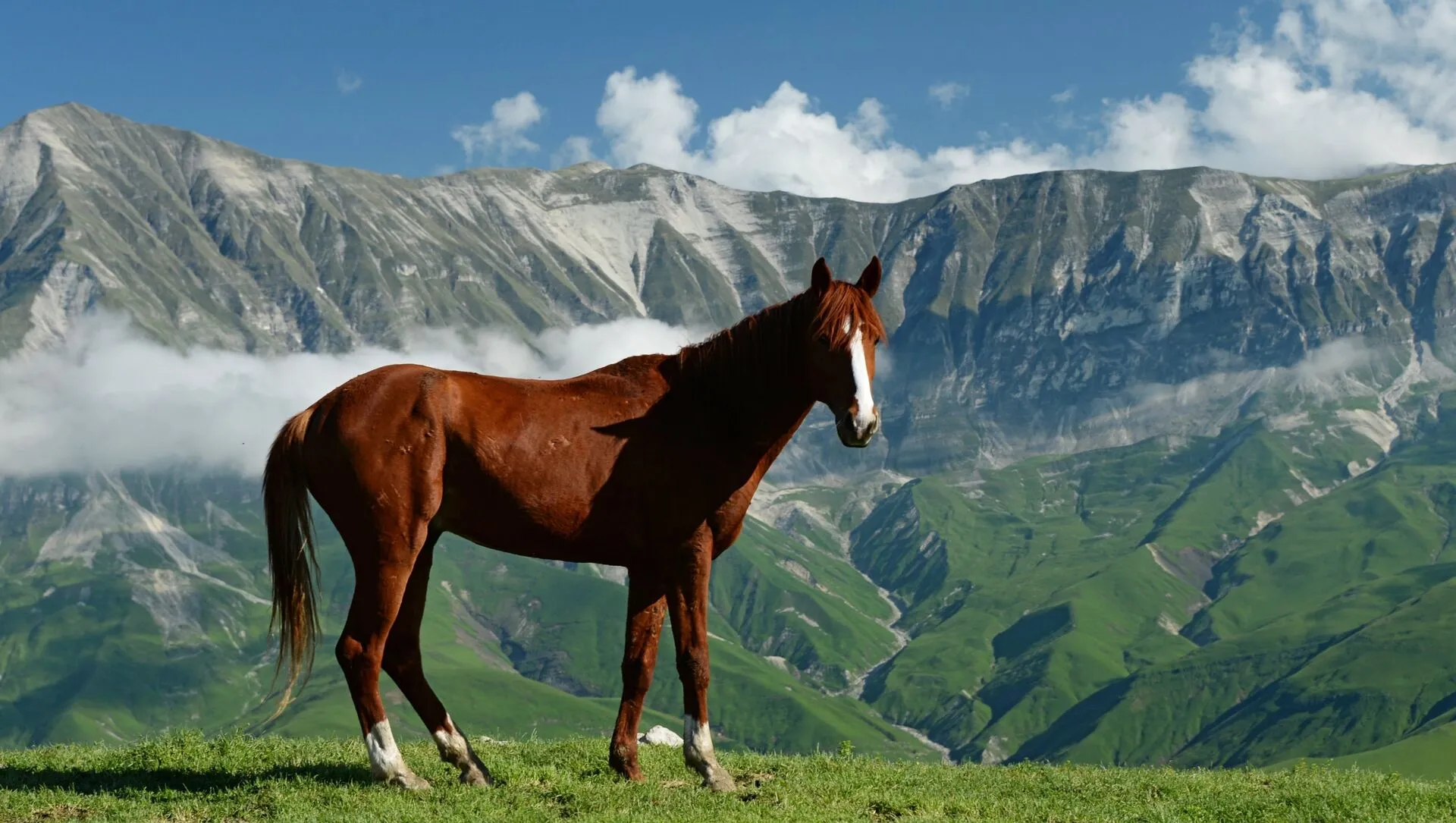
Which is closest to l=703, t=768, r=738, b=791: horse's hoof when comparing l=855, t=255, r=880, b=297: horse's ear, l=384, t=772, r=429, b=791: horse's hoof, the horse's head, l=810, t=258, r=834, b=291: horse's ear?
l=384, t=772, r=429, b=791: horse's hoof

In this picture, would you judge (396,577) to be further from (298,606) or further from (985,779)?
(985,779)

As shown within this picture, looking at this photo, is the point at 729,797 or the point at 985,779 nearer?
the point at 729,797

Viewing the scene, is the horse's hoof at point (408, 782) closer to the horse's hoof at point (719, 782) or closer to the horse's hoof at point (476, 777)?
the horse's hoof at point (476, 777)

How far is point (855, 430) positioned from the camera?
44.1ft

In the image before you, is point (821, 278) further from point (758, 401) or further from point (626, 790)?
point (626, 790)

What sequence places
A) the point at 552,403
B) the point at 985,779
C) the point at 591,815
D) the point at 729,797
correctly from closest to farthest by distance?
the point at 591,815, the point at 729,797, the point at 552,403, the point at 985,779

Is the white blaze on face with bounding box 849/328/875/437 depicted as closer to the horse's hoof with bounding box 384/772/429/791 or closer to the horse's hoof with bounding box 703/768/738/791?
the horse's hoof with bounding box 703/768/738/791

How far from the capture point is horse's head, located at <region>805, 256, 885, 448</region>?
1389 centimetres

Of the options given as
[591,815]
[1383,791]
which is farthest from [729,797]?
[1383,791]

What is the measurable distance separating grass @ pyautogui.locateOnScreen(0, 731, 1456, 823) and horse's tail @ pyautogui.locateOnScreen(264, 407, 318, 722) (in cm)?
140

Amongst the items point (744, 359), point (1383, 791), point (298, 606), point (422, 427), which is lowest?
point (1383, 791)

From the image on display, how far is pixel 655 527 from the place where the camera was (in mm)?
14539

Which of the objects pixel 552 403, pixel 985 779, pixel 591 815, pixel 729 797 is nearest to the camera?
pixel 591 815

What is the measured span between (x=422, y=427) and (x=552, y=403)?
1437 mm
